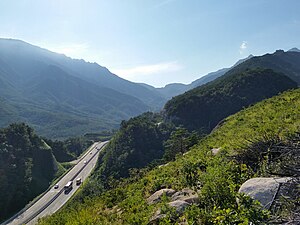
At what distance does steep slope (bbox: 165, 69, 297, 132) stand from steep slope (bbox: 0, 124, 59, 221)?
46128 mm

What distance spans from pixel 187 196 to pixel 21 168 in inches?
2930

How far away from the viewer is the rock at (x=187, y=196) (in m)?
6.64

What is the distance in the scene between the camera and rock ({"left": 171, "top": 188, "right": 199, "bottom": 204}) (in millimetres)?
6637

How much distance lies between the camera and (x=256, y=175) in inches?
257

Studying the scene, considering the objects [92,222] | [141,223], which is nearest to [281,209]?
[141,223]

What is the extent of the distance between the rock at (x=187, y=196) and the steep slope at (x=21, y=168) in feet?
202

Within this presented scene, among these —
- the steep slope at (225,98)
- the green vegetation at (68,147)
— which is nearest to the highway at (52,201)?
the green vegetation at (68,147)

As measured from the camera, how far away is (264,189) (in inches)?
204

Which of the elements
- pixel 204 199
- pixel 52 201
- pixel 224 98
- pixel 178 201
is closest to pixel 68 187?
pixel 52 201

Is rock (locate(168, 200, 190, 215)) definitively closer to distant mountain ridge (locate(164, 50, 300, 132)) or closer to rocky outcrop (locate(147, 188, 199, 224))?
rocky outcrop (locate(147, 188, 199, 224))

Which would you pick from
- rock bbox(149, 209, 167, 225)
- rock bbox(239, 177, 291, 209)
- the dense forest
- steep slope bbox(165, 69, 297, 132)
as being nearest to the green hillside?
rock bbox(149, 209, 167, 225)

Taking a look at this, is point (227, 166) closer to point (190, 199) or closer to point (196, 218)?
point (190, 199)

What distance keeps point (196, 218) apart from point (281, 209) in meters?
1.70

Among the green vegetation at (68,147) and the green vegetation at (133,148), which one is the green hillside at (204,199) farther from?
the green vegetation at (68,147)
